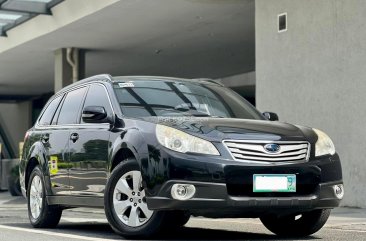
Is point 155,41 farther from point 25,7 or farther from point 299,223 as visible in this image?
point 299,223

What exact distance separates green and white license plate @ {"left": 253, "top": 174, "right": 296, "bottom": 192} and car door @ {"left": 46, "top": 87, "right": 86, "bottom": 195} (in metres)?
2.59

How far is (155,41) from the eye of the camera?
23344mm

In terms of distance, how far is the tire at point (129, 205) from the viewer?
7095 mm

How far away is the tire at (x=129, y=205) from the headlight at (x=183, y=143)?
404mm

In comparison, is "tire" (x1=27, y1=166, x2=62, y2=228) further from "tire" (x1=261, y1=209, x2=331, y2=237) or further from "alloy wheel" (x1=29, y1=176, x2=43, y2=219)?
"tire" (x1=261, y1=209, x2=331, y2=237)

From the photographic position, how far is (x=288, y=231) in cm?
812

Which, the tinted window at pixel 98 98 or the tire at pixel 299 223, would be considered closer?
the tire at pixel 299 223

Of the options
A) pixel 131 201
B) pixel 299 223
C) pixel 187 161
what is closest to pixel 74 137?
pixel 131 201

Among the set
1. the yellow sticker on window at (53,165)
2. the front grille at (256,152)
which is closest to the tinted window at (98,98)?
the yellow sticker on window at (53,165)

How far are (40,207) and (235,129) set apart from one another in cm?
317

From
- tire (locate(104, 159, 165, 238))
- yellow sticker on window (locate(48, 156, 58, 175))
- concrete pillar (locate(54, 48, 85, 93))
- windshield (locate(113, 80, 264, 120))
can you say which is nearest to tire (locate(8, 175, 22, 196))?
concrete pillar (locate(54, 48, 85, 93))

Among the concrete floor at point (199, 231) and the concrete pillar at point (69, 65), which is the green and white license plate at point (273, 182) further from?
the concrete pillar at point (69, 65)

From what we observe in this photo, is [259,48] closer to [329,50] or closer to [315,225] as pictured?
[329,50]

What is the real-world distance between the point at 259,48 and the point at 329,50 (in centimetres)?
200
